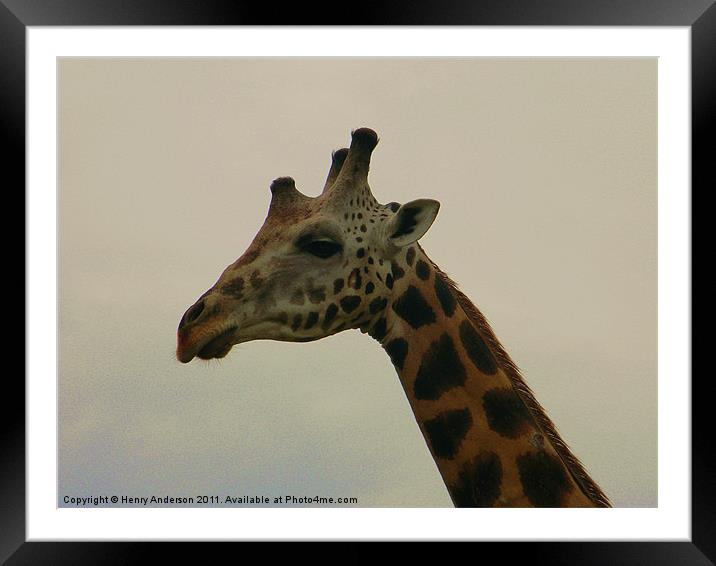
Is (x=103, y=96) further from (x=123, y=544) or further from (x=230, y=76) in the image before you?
(x=123, y=544)

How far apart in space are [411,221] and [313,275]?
0.44 m

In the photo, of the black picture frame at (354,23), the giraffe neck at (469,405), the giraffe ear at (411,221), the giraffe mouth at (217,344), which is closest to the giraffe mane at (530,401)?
the giraffe neck at (469,405)

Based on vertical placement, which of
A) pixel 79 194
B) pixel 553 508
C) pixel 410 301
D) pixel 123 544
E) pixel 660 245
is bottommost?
pixel 123 544

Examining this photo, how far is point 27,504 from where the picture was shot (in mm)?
3189

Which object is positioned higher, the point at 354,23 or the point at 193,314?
the point at 354,23

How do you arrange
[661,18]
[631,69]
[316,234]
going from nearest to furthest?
1. [316,234]
2. [661,18]
3. [631,69]

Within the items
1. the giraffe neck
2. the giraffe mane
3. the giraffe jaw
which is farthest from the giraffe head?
the giraffe mane

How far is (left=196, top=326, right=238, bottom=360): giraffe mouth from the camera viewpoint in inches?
106

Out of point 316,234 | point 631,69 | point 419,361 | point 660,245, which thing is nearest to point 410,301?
point 419,361

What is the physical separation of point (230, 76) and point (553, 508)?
95.1 inches

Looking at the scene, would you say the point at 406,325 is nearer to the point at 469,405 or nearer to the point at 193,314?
the point at 469,405

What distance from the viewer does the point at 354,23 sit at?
10.2ft

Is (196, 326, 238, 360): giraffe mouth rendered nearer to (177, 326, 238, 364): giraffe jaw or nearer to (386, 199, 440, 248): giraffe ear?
(177, 326, 238, 364): giraffe jaw

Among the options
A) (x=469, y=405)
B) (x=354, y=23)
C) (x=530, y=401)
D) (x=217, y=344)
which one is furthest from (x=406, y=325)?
(x=354, y=23)
